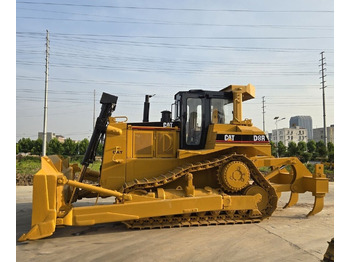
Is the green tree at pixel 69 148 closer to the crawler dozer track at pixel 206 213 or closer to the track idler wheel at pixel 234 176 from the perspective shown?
the crawler dozer track at pixel 206 213

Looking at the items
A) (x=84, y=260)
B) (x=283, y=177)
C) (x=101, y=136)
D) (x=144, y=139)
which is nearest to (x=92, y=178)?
(x=101, y=136)

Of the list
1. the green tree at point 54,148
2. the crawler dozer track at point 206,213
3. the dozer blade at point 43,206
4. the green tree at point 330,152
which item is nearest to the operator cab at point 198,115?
the crawler dozer track at point 206,213

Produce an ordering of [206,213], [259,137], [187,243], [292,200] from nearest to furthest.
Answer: [187,243]
[206,213]
[259,137]
[292,200]

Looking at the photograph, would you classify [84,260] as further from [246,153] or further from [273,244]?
[246,153]

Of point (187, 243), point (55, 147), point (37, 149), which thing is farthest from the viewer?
point (37, 149)

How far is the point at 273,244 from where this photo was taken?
5.17 m

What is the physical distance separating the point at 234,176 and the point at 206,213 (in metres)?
1.14

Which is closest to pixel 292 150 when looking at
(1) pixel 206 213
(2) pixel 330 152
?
(2) pixel 330 152

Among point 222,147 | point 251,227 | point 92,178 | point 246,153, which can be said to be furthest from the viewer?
point 92,178

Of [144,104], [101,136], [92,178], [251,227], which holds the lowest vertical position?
[251,227]

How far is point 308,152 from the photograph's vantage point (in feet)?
107

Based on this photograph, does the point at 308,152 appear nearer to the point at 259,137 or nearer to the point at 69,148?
the point at 259,137

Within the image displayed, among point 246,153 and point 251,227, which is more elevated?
point 246,153

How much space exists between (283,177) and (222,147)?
286cm
